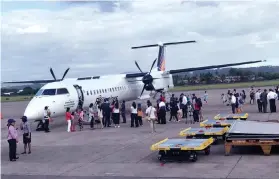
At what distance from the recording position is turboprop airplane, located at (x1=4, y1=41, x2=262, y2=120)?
2145 cm

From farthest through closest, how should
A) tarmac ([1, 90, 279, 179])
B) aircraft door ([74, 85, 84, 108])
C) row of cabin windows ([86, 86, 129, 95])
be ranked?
row of cabin windows ([86, 86, 129, 95]) < aircraft door ([74, 85, 84, 108]) < tarmac ([1, 90, 279, 179])

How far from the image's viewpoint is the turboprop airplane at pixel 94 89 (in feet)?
70.4

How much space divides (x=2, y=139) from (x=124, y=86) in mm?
12905

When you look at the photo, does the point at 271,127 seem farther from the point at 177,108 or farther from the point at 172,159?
the point at 177,108

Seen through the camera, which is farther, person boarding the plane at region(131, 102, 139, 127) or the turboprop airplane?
the turboprop airplane

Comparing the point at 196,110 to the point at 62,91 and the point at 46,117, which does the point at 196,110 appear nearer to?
the point at 62,91

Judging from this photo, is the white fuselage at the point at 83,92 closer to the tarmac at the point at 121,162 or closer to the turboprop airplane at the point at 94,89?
the turboprop airplane at the point at 94,89

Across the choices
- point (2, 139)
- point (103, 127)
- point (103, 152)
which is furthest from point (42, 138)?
point (103, 152)

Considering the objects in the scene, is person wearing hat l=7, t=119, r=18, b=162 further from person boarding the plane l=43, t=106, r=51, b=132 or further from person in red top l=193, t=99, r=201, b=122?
person in red top l=193, t=99, r=201, b=122

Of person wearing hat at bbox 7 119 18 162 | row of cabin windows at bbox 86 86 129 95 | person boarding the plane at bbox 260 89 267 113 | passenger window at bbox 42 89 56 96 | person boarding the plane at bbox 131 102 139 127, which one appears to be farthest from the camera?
row of cabin windows at bbox 86 86 129 95

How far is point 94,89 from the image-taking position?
26.0 m

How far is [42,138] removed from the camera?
1859 centimetres

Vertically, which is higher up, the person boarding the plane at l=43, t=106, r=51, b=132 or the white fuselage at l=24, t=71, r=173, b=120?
the white fuselage at l=24, t=71, r=173, b=120

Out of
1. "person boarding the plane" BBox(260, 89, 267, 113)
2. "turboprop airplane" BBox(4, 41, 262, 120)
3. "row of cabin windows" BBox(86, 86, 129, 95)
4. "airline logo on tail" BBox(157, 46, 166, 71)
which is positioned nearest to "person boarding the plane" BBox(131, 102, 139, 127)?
"turboprop airplane" BBox(4, 41, 262, 120)
